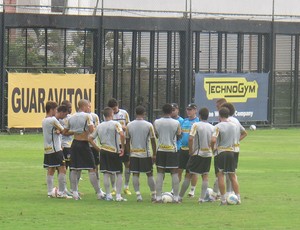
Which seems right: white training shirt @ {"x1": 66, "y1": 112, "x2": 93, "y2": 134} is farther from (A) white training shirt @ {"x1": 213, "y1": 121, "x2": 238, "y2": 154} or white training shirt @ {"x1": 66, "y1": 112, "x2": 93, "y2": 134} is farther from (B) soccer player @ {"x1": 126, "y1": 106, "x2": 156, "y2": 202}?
(A) white training shirt @ {"x1": 213, "y1": 121, "x2": 238, "y2": 154}

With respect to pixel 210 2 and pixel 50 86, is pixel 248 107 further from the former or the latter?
pixel 50 86

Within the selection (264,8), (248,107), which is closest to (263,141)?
(248,107)

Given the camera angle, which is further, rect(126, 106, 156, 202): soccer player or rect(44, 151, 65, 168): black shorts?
rect(44, 151, 65, 168): black shorts

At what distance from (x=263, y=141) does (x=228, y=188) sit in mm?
20893

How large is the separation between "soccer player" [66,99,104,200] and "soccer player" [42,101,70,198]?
316mm

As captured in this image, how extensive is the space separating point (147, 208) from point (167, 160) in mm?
1431

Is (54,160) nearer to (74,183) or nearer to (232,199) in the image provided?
(74,183)

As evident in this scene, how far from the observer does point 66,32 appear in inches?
1784

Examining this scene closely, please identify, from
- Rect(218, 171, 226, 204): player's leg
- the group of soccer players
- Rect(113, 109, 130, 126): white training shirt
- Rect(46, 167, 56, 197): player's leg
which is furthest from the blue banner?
Rect(218, 171, 226, 204): player's leg

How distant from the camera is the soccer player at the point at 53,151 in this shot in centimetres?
2122

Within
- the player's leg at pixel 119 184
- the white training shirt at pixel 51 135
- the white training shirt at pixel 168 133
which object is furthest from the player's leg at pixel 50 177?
the white training shirt at pixel 168 133

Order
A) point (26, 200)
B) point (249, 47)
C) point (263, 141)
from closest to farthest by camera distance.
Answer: point (26, 200) < point (263, 141) < point (249, 47)

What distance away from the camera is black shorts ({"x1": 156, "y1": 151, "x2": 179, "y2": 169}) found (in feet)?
67.5

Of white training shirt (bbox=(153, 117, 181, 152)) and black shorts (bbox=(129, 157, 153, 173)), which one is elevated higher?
white training shirt (bbox=(153, 117, 181, 152))
